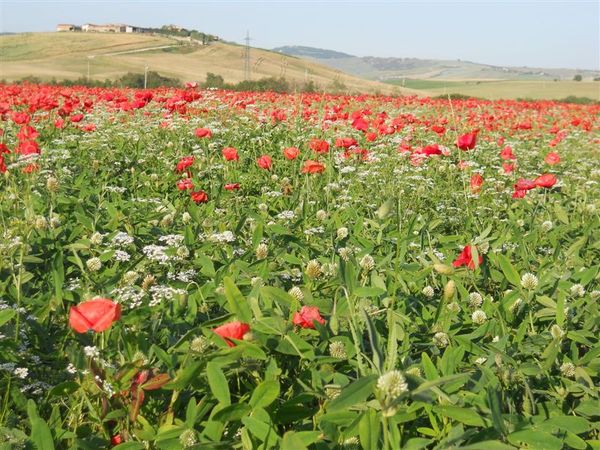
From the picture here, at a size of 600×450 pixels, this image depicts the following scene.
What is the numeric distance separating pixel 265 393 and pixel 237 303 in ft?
0.95

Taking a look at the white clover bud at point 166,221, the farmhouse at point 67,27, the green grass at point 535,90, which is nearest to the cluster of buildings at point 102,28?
the farmhouse at point 67,27

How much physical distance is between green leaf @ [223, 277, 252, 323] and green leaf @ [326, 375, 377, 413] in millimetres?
615

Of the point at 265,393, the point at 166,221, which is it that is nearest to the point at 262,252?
the point at 166,221

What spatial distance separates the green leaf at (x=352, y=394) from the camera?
42.1 inches

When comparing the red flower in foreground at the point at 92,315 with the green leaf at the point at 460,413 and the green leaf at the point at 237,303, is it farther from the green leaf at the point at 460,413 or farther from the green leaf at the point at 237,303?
the green leaf at the point at 460,413

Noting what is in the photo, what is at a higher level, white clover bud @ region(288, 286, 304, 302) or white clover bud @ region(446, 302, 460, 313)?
white clover bud @ region(288, 286, 304, 302)

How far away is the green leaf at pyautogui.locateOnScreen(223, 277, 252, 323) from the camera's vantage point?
1627 millimetres

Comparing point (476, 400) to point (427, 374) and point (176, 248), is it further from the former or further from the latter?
point (176, 248)

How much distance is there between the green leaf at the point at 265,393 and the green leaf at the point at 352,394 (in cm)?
39

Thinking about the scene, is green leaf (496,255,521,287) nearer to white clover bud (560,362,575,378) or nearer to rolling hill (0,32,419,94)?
white clover bud (560,362,575,378)

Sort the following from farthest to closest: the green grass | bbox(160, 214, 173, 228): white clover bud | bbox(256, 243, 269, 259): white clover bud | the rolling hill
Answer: the rolling hill < the green grass < bbox(160, 214, 173, 228): white clover bud < bbox(256, 243, 269, 259): white clover bud

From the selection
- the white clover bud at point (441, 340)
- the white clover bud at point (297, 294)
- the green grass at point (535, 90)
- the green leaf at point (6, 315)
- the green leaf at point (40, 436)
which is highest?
the green grass at point (535, 90)

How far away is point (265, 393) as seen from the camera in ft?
4.76

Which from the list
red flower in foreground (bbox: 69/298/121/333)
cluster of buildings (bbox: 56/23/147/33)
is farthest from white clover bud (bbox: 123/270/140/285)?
cluster of buildings (bbox: 56/23/147/33)
